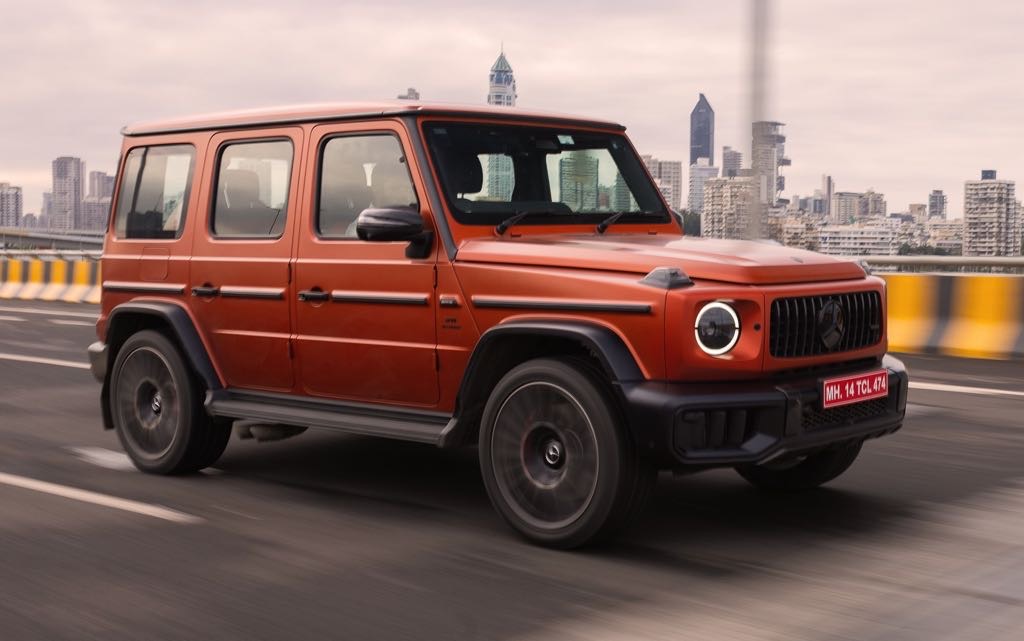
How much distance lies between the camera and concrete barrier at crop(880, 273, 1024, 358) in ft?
39.8

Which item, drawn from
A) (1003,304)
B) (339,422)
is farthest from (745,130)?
(339,422)

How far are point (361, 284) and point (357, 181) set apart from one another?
0.53 metres

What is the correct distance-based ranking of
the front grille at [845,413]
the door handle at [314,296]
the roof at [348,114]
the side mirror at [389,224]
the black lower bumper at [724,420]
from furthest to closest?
the door handle at [314,296] < the roof at [348,114] < the side mirror at [389,224] < the front grille at [845,413] < the black lower bumper at [724,420]

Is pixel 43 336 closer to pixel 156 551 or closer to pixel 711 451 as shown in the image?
pixel 156 551

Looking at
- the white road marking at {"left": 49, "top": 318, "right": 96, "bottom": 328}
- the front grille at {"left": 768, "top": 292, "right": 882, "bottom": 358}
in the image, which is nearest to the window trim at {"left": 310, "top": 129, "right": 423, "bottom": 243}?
the front grille at {"left": 768, "top": 292, "right": 882, "bottom": 358}

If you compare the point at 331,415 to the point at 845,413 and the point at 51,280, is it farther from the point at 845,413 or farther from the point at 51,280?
the point at 51,280

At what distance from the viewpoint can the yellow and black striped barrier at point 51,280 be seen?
24.2 meters

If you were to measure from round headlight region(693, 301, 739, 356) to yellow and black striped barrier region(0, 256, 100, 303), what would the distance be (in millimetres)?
20071

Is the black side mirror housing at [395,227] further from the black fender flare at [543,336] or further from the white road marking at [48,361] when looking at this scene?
the white road marking at [48,361]

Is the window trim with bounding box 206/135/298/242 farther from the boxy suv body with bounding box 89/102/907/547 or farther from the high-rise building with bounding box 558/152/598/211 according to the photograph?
the high-rise building with bounding box 558/152/598/211

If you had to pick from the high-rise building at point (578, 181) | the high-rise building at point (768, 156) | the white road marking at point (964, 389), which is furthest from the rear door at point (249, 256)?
the high-rise building at point (768, 156)

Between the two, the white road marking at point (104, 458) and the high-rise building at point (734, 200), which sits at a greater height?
the high-rise building at point (734, 200)

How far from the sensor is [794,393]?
4.91m

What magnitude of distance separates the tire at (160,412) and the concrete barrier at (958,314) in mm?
8042
